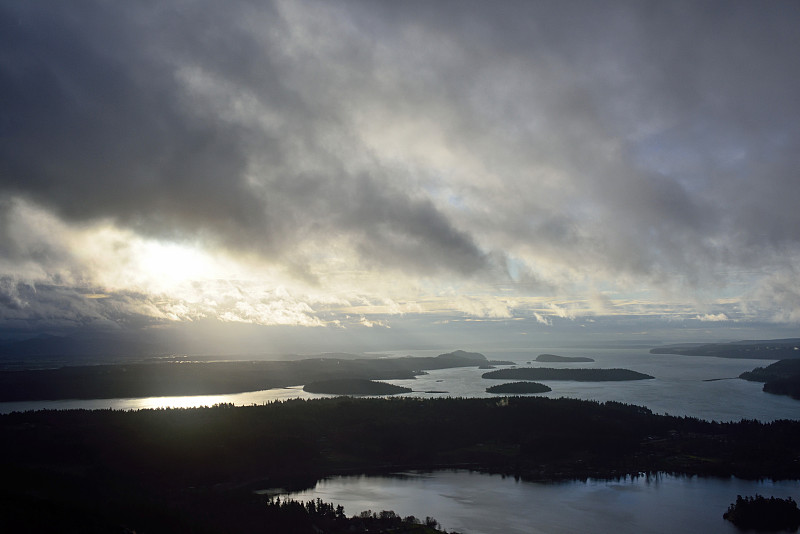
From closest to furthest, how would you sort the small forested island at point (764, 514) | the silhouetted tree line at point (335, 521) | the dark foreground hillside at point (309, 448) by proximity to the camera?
the silhouetted tree line at point (335, 521), the small forested island at point (764, 514), the dark foreground hillside at point (309, 448)

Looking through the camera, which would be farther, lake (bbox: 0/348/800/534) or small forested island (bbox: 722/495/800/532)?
lake (bbox: 0/348/800/534)

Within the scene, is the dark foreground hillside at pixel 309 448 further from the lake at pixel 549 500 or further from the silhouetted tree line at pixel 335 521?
the lake at pixel 549 500

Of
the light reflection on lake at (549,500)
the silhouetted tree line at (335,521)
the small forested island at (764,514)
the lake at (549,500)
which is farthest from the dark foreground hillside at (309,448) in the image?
the small forested island at (764,514)

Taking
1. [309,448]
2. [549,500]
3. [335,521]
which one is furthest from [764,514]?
[309,448]

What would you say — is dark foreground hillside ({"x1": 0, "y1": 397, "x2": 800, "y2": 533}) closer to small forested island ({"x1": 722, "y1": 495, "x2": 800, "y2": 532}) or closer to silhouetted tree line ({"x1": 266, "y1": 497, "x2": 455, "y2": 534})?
silhouetted tree line ({"x1": 266, "y1": 497, "x2": 455, "y2": 534})

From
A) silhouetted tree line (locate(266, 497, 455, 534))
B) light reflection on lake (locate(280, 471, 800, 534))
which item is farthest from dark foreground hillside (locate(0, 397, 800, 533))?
light reflection on lake (locate(280, 471, 800, 534))

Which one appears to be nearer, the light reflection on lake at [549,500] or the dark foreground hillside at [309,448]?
the light reflection on lake at [549,500]

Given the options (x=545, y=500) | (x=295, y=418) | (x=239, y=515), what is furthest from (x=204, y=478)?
(x=545, y=500)
